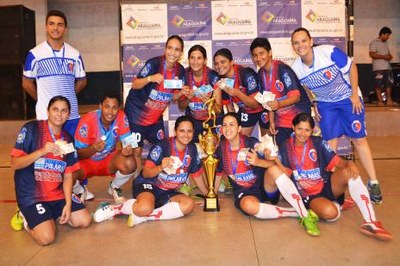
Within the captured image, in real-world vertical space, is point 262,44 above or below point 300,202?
above

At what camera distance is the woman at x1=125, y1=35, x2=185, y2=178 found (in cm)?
438

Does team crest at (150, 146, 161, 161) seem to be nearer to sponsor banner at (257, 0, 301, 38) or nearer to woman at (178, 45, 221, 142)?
woman at (178, 45, 221, 142)

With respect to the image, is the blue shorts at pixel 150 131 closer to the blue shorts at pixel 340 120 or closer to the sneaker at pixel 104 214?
the sneaker at pixel 104 214

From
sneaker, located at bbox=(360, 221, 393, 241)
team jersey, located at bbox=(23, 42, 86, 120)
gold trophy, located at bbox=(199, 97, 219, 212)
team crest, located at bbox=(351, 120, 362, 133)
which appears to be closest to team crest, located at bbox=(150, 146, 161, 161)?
gold trophy, located at bbox=(199, 97, 219, 212)

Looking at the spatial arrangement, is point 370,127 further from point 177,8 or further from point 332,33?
point 177,8

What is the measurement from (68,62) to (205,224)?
232 centimetres

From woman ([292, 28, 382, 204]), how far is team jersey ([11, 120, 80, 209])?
2.53 m

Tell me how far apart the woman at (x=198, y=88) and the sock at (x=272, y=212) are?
143 centimetres

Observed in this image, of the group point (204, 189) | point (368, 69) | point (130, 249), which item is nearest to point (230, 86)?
point (204, 189)

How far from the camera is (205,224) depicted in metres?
3.63

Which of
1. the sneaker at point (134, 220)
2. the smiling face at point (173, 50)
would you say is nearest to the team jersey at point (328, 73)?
the smiling face at point (173, 50)

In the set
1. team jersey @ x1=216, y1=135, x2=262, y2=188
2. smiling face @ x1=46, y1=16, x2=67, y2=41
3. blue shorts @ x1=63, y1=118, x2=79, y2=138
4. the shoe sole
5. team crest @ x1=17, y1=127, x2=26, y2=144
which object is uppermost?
smiling face @ x1=46, y1=16, x2=67, y2=41

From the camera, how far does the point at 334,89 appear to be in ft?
13.5

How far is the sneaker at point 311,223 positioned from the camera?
10.7 feet
